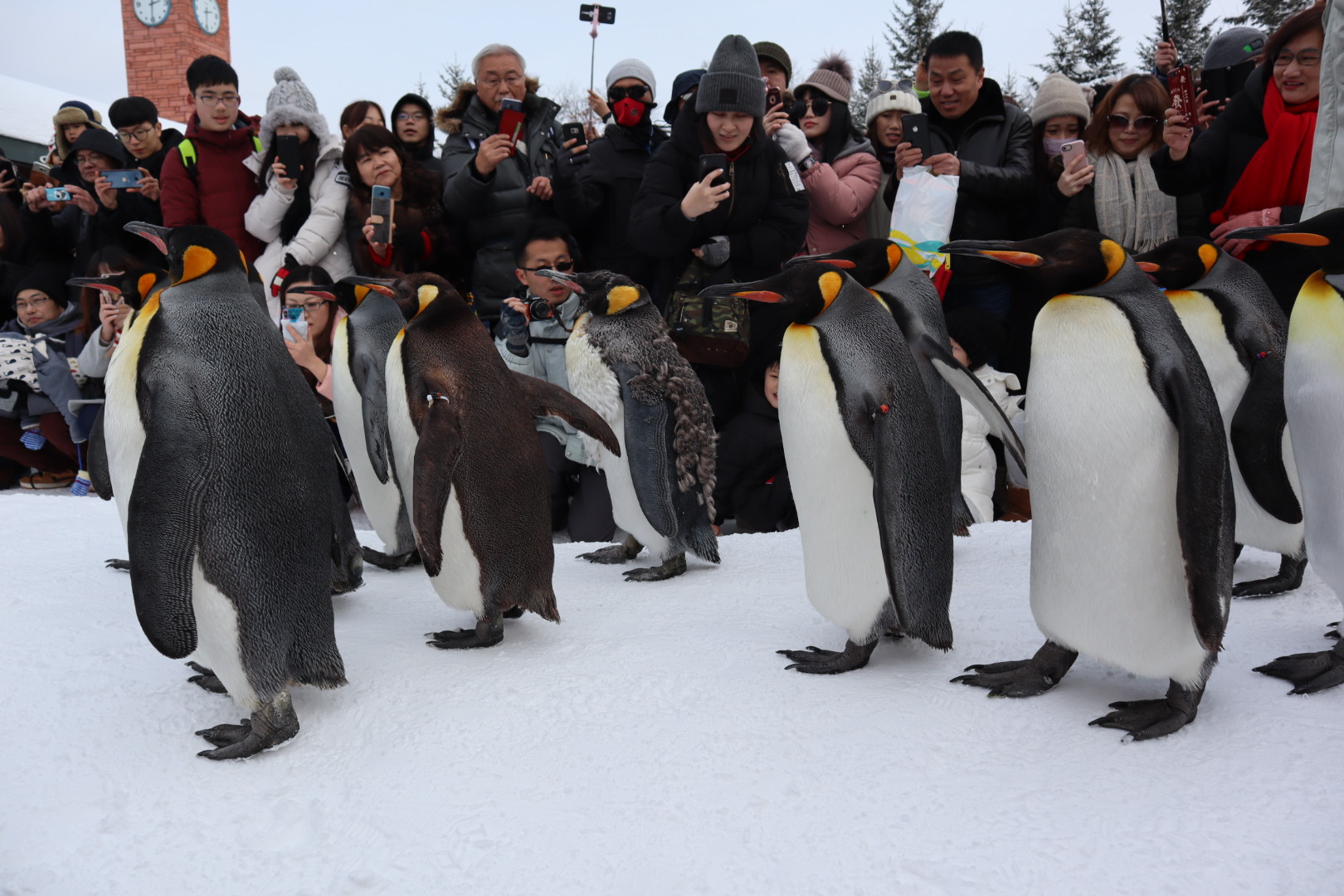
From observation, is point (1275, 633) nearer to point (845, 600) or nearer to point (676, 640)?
point (845, 600)

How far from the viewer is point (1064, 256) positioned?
1670mm

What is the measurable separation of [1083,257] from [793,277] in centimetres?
52

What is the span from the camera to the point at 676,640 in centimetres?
203

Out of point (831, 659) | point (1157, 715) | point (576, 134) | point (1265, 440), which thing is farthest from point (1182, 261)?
point (576, 134)

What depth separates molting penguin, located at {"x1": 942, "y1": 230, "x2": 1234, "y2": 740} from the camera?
1.51 m

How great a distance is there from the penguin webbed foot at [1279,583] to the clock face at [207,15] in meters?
16.2

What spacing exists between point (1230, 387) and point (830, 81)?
273 centimetres

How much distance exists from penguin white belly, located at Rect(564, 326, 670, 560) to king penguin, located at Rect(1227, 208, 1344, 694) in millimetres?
1480

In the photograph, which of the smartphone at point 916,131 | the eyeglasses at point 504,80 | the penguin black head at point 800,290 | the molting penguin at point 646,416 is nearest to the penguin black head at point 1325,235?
the penguin black head at point 800,290

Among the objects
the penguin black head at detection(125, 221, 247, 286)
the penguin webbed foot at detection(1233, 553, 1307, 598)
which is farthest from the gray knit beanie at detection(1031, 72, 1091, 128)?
the penguin black head at detection(125, 221, 247, 286)

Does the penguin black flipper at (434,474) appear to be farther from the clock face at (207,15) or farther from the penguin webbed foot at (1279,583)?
the clock face at (207,15)

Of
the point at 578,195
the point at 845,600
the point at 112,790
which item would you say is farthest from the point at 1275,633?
the point at 578,195

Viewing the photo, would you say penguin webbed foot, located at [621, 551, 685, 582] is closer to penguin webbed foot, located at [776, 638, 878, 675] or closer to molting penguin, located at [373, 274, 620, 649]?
molting penguin, located at [373, 274, 620, 649]

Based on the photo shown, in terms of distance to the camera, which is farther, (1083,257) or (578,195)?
(578,195)
